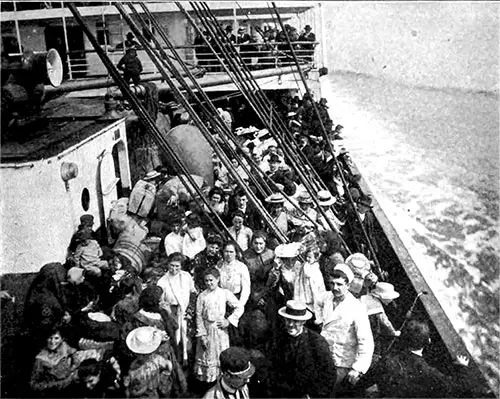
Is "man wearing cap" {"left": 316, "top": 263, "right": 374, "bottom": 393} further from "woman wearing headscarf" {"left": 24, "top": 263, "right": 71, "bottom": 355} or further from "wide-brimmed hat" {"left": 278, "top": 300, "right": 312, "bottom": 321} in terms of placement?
"woman wearing headscarf" {"left": 24, "top": 263, "right": 71, "bottom": 355}

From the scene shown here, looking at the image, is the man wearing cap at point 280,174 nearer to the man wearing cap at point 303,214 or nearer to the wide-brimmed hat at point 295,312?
the man wearing cap at point 303,214

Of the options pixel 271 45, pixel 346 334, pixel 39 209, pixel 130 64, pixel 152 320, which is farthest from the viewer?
pixel 271 45

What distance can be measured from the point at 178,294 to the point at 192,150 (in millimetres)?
3744

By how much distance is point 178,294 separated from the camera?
3.72 m

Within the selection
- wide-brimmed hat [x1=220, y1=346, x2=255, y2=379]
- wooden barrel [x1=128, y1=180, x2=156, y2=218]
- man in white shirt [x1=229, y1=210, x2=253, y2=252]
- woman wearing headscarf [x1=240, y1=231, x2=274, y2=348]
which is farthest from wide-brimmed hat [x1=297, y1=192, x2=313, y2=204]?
wide-brimmed hat [x1=220, y1=346, x2=255, y2=379]

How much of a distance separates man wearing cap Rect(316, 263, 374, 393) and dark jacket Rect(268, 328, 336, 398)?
243 mm

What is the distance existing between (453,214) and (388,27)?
4822 millimetres

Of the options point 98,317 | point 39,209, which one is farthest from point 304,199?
point 98,317

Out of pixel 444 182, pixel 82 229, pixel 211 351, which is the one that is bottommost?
pixel 444 182

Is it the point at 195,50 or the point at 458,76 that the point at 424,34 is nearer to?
the point at 458,76

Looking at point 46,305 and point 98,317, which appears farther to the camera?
point 46,305

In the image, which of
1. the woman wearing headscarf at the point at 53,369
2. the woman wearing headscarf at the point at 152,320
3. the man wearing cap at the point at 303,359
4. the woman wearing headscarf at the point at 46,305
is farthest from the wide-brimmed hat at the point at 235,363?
the woman wearing headscarf at the point at 46,305

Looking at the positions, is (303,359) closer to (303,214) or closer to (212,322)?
(212,322)

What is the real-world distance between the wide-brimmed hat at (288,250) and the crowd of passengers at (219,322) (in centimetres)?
1
